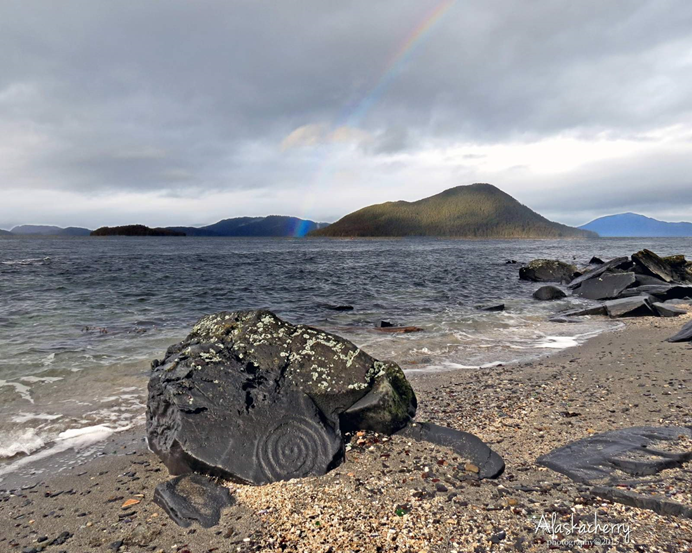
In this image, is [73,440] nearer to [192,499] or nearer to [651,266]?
[192,499]

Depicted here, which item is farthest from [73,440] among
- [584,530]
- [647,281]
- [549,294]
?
[647,281]

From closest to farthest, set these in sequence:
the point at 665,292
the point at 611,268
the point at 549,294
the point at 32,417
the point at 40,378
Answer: the point at 32,417, the point at 40,378, the point at 665,292, the point at 549,294, the point at 611,268

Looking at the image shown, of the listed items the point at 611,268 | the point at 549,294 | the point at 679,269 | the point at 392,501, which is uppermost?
the point at 611,268

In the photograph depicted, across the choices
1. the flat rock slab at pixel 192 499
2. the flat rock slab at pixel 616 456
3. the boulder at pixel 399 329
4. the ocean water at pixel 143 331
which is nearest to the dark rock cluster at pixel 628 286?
the ocean water at pixel 143 331

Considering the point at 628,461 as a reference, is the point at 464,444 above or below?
below

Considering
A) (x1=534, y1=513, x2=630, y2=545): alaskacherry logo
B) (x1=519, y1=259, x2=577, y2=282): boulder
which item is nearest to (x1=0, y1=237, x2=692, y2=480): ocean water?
(x1=519, y1=259, x2=577, y2=282): boulder

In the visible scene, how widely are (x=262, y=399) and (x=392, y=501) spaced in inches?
84.7

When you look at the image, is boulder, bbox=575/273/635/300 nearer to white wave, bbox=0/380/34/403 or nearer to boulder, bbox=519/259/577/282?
boulder, bbox=519/259/577/282

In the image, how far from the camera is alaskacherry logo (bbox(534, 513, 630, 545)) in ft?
11.4

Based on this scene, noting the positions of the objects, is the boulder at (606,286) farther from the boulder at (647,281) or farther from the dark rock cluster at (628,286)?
the boulder at (647,281)

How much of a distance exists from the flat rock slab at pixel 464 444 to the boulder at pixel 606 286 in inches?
850

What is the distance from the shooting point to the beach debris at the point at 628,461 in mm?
3845

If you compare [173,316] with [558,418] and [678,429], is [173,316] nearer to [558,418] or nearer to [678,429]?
[558,418]

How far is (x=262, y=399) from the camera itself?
5.45 metres
